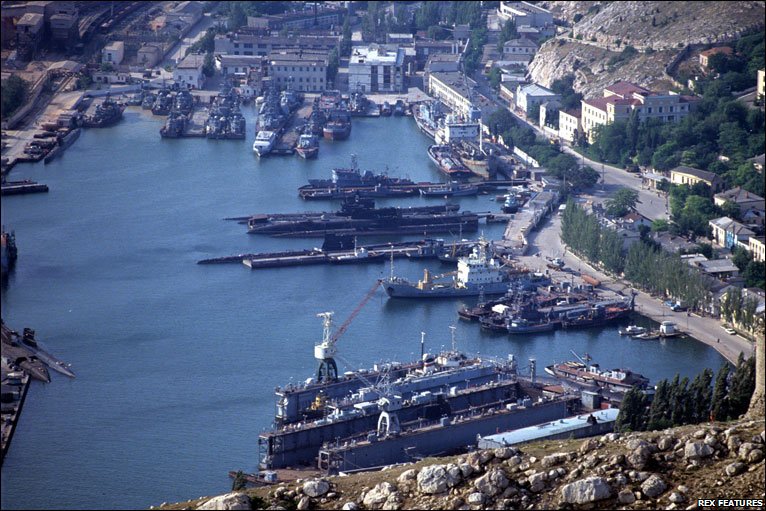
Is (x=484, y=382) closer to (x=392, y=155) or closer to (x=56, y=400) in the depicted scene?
(x=56, y=400)

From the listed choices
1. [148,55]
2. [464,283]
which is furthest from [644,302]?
[148,55]

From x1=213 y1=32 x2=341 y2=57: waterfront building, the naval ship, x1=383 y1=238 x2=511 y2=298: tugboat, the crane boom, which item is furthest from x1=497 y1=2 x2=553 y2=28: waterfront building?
the naval ship

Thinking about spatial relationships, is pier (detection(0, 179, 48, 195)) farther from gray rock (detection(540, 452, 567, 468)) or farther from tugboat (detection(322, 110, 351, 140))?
gray rock (detection(540, 452, 567, 468))

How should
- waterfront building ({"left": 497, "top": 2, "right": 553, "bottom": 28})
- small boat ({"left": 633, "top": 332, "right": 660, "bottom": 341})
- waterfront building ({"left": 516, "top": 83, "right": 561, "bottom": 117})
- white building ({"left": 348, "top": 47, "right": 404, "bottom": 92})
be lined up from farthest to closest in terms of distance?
waterfront building ({"left": 497, "top": 2, "right": 553, "bottom": 28}) < white building ({"left": 348, "top": 47, "right": 404, "bottom": 92}) < waterfront building ({"left": 516, "top": 83, "right": 561, "bottom": 117}) < small boat ({"left": 633, "top": 332, "right": 660, "bottom": 341})

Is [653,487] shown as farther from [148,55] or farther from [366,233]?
[148,55]

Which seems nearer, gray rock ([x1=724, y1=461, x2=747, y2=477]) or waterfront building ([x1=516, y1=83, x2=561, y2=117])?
gray rock ([x1=724, y1=461, x2=747, y2=477])

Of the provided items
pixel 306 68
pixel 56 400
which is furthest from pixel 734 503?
pixel 306 68

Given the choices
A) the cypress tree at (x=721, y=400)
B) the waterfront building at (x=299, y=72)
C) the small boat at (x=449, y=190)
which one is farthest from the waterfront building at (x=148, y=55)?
the cypress tree at (x=721, y=400)
